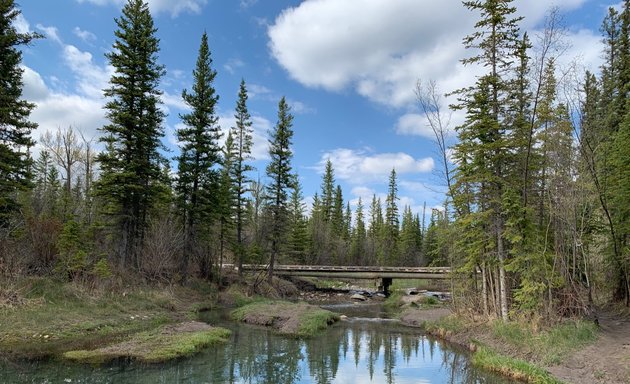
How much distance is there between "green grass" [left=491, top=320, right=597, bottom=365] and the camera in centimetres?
A: 1328

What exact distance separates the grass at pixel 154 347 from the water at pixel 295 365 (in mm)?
534

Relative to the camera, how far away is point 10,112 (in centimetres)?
2022

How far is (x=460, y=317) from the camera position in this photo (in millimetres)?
21062

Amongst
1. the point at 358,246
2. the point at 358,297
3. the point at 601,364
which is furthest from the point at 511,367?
the point at 358,246

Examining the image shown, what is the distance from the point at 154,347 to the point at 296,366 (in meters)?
5.04

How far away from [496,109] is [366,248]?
57.1 m

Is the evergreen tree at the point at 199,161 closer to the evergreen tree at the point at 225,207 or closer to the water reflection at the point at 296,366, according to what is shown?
the evergreen tree at the point at 225,207

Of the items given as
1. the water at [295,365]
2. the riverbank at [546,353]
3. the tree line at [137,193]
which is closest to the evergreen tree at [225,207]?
the tree line at [137,193]

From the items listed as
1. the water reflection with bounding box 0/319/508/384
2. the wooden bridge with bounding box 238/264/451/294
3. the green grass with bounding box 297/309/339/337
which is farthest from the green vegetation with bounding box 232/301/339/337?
the wooden bridge with bounding box 238/264/451/294

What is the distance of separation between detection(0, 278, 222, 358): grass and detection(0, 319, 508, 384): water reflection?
254 cm

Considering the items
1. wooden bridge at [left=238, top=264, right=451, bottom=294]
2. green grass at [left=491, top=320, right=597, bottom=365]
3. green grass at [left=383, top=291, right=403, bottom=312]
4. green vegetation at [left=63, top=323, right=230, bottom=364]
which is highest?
wooden bridge at [left=238, top=264, right=451, bottom=294]

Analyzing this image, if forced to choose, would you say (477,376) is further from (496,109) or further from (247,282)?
(247,282)

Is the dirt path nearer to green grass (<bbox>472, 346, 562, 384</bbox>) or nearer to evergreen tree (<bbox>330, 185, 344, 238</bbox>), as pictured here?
green grass (<bbox>472, 346, 562, 384</bbox>)

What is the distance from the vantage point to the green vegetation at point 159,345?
13.4 meters
